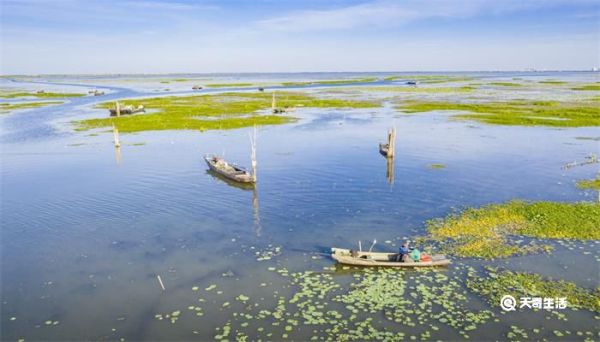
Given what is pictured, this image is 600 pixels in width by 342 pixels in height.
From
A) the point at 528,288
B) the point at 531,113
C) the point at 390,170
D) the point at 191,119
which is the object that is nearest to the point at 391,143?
the point at 390,170

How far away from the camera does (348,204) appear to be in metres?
32.7

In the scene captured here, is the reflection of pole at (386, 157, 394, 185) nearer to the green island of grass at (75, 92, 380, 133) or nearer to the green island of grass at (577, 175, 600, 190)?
the green island of grass at (577, 175, 600, 190)

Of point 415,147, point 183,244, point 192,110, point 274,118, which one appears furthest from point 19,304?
point 192,110

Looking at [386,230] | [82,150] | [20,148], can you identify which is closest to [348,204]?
[386,230]

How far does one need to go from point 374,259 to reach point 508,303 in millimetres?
6733

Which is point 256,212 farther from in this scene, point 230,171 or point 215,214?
point 230,171

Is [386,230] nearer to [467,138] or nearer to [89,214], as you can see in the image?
[89,214]

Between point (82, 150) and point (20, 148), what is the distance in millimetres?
9200

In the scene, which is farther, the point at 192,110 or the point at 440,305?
the point at 192,110

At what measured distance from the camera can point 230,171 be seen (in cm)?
4050

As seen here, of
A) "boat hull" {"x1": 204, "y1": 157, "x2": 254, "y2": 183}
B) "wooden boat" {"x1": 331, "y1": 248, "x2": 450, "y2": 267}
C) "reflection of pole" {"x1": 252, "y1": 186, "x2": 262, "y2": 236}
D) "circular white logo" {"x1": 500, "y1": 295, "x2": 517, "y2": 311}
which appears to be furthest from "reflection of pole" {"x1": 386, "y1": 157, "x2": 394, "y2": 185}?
"circular white logo" {"x1": 500, "y1": 295, "x2": 517, "y2": 311}

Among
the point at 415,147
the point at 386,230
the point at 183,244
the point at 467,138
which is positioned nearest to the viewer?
the point at 183,244

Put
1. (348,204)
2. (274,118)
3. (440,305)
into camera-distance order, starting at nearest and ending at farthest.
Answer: (440,305) → (348,204) → (274,118)

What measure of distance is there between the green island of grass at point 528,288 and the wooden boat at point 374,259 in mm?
1816
